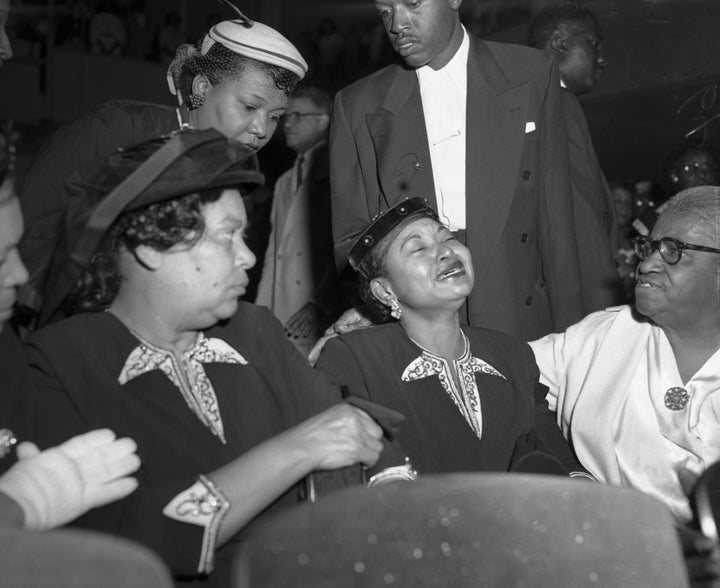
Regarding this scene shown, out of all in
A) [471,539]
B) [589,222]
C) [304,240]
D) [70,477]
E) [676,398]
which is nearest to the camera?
[471,539]

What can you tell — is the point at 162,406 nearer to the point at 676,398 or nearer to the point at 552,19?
the point at 676,398

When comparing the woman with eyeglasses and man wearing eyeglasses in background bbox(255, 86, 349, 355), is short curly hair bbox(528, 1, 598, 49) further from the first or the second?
the woman with eyeglasses

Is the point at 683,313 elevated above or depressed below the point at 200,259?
below

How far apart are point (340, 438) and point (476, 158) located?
175 centimetres

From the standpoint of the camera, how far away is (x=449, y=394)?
2947 mm

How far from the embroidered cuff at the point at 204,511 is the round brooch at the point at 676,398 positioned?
1.59 meters

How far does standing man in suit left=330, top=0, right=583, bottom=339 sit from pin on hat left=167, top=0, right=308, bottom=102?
385 mm

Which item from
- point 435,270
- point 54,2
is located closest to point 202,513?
point 435,270

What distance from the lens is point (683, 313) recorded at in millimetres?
3115

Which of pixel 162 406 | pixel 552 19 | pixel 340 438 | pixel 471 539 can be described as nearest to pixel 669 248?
pixel 340 438

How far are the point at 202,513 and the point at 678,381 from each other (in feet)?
5.54

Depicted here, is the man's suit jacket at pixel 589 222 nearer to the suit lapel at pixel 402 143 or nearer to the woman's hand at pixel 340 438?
the suit lapel at pixel 402 143

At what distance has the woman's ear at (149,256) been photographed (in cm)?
230

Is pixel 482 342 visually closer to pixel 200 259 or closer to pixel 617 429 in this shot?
pixel 617 429
